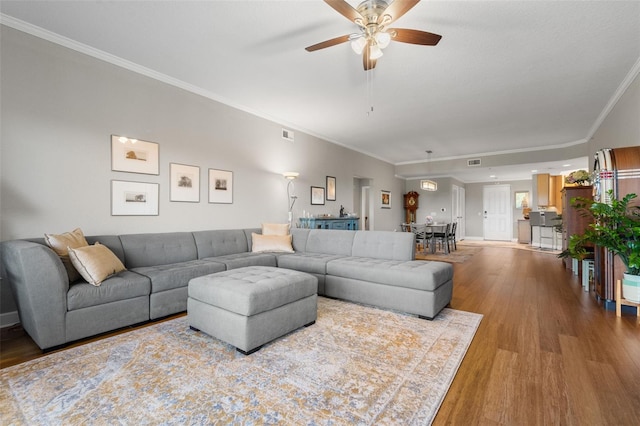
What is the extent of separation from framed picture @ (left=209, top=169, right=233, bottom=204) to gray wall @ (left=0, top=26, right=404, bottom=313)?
0.11 metres

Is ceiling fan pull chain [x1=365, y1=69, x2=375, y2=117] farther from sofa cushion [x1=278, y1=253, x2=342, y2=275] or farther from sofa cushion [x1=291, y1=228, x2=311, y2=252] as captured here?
sofa cushion [x1=278, y1=253, x2=342, y2=275]

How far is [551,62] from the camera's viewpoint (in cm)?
334

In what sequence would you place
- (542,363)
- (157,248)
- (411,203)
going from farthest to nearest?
(411,203) < (157,248) < (542,363)

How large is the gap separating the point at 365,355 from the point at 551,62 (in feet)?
12.7

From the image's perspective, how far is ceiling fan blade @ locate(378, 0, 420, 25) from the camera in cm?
197

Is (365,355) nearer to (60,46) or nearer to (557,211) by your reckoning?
(60,46)

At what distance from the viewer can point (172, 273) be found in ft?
9.61

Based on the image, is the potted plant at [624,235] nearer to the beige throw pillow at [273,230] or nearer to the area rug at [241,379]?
the area rug at [241,379]

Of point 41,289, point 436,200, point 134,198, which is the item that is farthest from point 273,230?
point 436,200

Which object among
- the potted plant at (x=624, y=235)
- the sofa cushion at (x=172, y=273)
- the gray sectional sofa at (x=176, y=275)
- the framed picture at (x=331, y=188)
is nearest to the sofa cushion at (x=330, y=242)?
the gray sectional sofa at (x=176, y=275)

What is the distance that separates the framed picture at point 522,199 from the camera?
35.9 ft

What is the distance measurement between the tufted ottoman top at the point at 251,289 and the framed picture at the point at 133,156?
193 cm

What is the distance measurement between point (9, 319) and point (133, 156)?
199 centimetres

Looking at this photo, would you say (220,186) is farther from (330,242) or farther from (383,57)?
(383,57)
